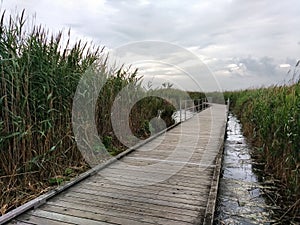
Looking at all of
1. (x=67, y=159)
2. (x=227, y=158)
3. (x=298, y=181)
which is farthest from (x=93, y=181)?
(x=227, y=158)

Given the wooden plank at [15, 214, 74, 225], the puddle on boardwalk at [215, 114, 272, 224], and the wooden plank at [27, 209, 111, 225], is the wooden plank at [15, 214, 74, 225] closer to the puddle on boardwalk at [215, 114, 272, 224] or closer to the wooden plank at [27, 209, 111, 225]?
the wooden plank at [27, 209, 111, 225]

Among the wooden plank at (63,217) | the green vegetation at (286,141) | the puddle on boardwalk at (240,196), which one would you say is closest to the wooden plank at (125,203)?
the wooden plank at (63,217)

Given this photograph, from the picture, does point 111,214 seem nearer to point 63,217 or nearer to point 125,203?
point 125,203

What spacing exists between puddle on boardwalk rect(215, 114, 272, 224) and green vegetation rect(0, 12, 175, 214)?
1.83 meters

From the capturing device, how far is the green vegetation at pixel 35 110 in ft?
8.23

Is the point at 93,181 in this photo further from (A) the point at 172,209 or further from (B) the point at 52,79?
(B) the point at 52,79

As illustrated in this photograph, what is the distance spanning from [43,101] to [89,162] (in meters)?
1.14

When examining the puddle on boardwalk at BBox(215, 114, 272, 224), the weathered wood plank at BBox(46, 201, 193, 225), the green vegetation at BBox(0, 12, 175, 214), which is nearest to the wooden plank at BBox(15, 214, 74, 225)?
the weathered wood plank at BBox(46, 201, 193, 225)

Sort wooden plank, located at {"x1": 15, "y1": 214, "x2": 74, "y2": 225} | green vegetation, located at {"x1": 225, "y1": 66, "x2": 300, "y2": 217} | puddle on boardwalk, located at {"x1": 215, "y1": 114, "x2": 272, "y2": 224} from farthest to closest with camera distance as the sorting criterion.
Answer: green vegetation, located at {"x1": 225, "y1": 66, "x2": 300, "y2": 217}, puddle on boardwalk, located at {"x1": 215, "y1": 114, "x2": 272, "y2": 224}, wooden plank, located at {"x1": 15, "y1": 214, "x2": 74, "y2": 225}

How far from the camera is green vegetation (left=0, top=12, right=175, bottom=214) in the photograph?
251 cm

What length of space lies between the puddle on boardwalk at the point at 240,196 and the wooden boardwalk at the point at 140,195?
0.32 m

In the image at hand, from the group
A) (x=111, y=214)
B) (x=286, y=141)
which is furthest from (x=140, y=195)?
(x=286, y=141)

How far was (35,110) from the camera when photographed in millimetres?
2812

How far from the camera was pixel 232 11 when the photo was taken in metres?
7.78
